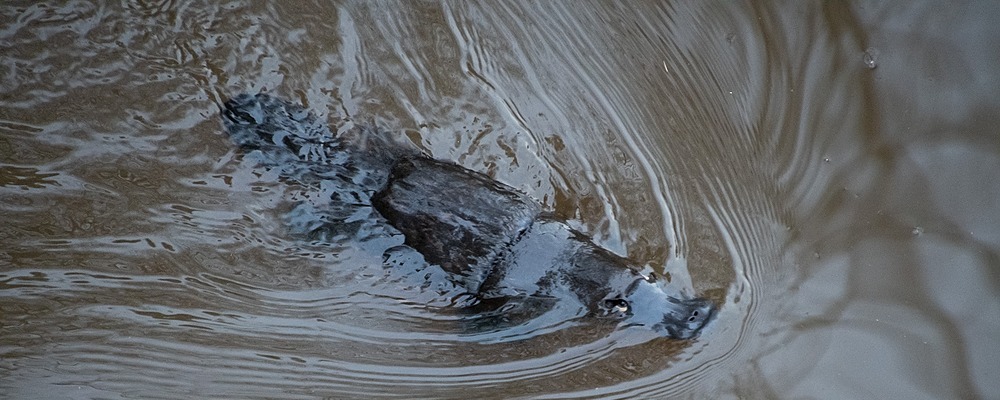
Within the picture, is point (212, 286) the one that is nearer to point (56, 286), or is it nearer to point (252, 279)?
point (252, 279)

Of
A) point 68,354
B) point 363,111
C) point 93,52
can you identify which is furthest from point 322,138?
point 68,354

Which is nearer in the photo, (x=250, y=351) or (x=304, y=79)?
(x=250, y=351)

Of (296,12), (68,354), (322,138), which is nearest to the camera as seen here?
(68,354)

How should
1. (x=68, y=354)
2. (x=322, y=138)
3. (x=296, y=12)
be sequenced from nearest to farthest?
(x=68, y=354)
(x=322, y=138)
(x=296, y=12)

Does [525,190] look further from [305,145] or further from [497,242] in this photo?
[305,145]

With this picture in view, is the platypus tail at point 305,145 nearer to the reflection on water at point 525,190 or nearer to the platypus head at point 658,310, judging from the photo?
the reflection on water at point 525,190

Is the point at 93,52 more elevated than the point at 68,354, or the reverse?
the point at 93,52

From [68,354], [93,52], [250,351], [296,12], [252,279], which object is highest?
[296,12]
